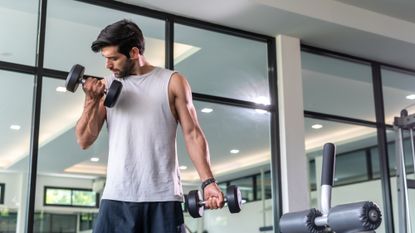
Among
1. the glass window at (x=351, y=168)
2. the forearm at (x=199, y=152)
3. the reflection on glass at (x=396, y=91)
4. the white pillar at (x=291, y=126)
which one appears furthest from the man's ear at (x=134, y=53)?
the glass window at (x=351, y=168)

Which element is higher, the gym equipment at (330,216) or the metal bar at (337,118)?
the metal bar at (337,118)

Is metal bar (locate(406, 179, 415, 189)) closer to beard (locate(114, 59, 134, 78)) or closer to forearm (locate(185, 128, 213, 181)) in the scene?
forearm (locate(185, 128, 213, 181))

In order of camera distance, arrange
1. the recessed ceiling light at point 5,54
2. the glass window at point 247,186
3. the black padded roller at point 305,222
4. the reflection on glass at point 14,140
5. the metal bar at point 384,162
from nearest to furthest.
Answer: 1. the black padded roller at point 305,222
2. the recessed ceiling light at point 5,54
3. the reflection on glass at point 14,140
4. the metal bar at point 384,162
5. the glass window at point 247,186

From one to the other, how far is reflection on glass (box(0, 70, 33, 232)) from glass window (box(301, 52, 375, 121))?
2.29 metres

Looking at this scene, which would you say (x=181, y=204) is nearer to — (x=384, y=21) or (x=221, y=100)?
(x=221, y=100)

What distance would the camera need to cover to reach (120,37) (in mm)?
1656

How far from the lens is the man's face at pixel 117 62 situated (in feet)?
5.48

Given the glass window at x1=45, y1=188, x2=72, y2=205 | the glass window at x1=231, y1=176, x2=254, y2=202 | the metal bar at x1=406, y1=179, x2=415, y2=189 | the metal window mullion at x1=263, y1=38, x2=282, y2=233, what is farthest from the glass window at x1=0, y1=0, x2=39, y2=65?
the glass window at x1=45, y1=188, x2=72, y2=205

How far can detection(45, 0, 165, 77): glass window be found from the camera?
12.2 feet

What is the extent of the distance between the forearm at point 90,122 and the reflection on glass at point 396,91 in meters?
4.10

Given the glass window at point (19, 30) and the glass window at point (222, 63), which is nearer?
the glass window at point (19, 30)

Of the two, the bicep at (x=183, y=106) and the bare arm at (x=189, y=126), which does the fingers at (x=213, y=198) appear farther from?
the bicep at (x=183, y=106)

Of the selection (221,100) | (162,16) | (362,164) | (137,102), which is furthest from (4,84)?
(362,164)

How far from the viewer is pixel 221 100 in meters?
4.25
